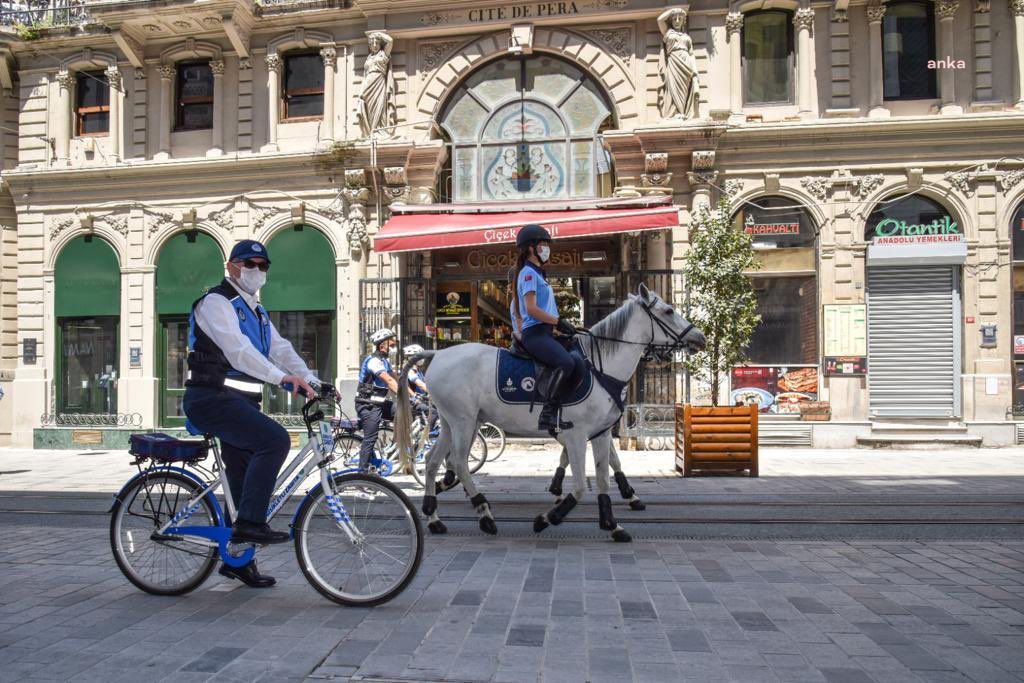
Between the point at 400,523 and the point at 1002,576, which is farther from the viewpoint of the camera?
the point at 1002,576

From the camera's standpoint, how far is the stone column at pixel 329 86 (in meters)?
17.2

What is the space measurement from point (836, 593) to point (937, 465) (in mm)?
8918

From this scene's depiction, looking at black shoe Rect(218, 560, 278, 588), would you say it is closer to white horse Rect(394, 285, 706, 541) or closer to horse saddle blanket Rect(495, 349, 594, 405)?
white horse Rect(394, 285, 706, 541)

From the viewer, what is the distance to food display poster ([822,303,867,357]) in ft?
49.6

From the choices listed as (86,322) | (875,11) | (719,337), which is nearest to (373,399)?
(719,337)

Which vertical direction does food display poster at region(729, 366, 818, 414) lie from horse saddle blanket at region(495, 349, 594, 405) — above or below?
below

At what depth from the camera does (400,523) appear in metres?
4.28

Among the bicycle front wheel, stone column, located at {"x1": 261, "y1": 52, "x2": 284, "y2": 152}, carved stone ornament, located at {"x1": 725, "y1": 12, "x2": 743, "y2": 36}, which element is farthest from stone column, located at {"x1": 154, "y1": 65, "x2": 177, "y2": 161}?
the bicycle front wheel

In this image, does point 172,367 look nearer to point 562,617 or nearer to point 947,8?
point 562,617

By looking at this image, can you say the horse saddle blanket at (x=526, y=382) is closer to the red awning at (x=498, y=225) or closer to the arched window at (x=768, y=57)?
the red awning at (x=498, y=225)

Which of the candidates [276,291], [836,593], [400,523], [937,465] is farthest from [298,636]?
[276,291]

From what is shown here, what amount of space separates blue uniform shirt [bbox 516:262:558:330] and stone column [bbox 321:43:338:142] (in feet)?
40.2

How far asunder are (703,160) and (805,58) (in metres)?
3.00

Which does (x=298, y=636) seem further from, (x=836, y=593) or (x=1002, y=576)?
(x=1002, y=576)
